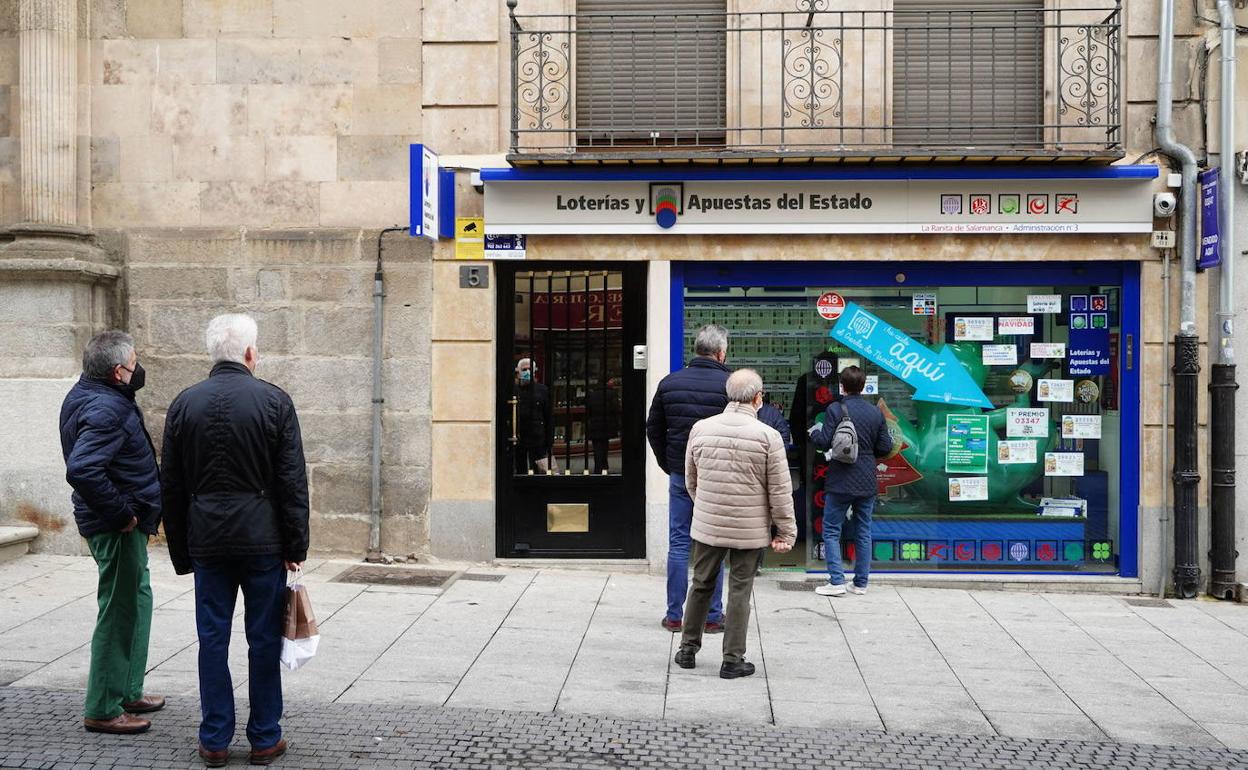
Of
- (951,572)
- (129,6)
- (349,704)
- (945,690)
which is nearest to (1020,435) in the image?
(951,572)

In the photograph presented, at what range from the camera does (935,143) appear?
30.4ft

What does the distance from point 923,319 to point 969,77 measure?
6.52ft

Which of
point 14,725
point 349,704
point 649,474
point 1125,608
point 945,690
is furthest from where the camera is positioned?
point 649,474

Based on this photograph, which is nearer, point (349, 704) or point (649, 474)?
point (349, 704)

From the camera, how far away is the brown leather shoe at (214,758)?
4500mm

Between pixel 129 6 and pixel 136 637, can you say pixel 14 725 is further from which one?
pixel 129 6

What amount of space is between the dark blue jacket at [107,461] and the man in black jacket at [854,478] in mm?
5058

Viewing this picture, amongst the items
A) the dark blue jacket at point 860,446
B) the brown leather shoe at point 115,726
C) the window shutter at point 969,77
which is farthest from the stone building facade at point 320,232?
the brown leather shoe at point 115,726

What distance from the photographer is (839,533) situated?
8648mm

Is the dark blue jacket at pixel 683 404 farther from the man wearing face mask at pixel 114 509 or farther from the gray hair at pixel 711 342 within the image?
the man wearing face mask at pixel 114 509

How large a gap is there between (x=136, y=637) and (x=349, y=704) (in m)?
1.03

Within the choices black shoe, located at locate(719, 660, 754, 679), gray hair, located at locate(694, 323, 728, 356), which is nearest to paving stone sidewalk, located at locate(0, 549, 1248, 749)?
black shoe, located at locate(719, 660, 754, 679)

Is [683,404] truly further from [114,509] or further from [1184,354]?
[1184,354]

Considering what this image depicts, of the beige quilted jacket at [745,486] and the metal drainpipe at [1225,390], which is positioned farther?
the metal drainpipe at [1225,390]
